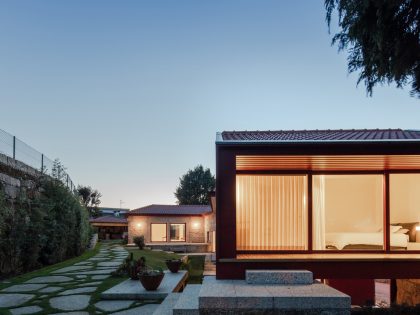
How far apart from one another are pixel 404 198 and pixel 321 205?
1.94 metres

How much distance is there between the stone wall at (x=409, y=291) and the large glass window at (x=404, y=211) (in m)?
0.87

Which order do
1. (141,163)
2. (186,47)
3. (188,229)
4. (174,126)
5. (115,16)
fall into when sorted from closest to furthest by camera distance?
(115,16) → (186,47) → (174,126) → (188,229) → (141,163)

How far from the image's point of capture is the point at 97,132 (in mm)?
22562

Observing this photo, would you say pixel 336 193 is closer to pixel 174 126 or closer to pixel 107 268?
pixel 107 268

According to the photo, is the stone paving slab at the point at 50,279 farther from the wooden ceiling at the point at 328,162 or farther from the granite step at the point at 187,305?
the wooden ceiling at the point at 328,162

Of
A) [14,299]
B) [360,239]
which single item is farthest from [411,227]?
[14,299]

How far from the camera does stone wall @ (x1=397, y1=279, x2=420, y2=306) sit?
29.0 ft

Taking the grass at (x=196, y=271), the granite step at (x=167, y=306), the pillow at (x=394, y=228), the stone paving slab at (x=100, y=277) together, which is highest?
the pillow at (x=394, y=228)

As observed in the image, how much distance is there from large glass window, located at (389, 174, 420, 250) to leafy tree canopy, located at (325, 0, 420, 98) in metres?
4.59

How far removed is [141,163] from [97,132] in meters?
14.0

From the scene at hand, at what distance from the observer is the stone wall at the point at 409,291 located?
8852mm

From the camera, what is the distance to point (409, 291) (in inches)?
360

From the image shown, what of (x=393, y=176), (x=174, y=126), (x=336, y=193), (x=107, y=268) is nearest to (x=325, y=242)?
(x=336, y=193)

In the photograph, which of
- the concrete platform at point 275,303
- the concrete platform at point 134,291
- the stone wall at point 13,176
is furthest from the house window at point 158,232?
the concrete platform at point 275,303
